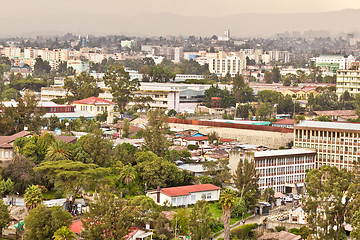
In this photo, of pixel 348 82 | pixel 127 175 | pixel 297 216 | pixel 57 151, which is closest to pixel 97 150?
pixel 57 151

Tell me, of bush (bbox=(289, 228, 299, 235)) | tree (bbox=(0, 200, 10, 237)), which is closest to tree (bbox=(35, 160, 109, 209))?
tree (bbox=(0, 200, 10, 237))

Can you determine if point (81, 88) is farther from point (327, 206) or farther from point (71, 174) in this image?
point (327, 206)

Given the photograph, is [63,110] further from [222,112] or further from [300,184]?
[300,184]

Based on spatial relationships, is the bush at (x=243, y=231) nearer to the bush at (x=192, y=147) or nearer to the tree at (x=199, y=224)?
the tree at (x=199, y=224)

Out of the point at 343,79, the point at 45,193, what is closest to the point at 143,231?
the point at 45,193

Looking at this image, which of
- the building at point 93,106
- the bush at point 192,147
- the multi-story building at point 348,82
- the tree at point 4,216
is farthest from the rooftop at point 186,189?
the multi-story building at point 348,82

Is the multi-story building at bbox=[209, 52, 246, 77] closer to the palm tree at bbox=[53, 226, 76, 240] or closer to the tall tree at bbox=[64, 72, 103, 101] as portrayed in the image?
the tall tree at bbox=[64, 72, 103, 101]
